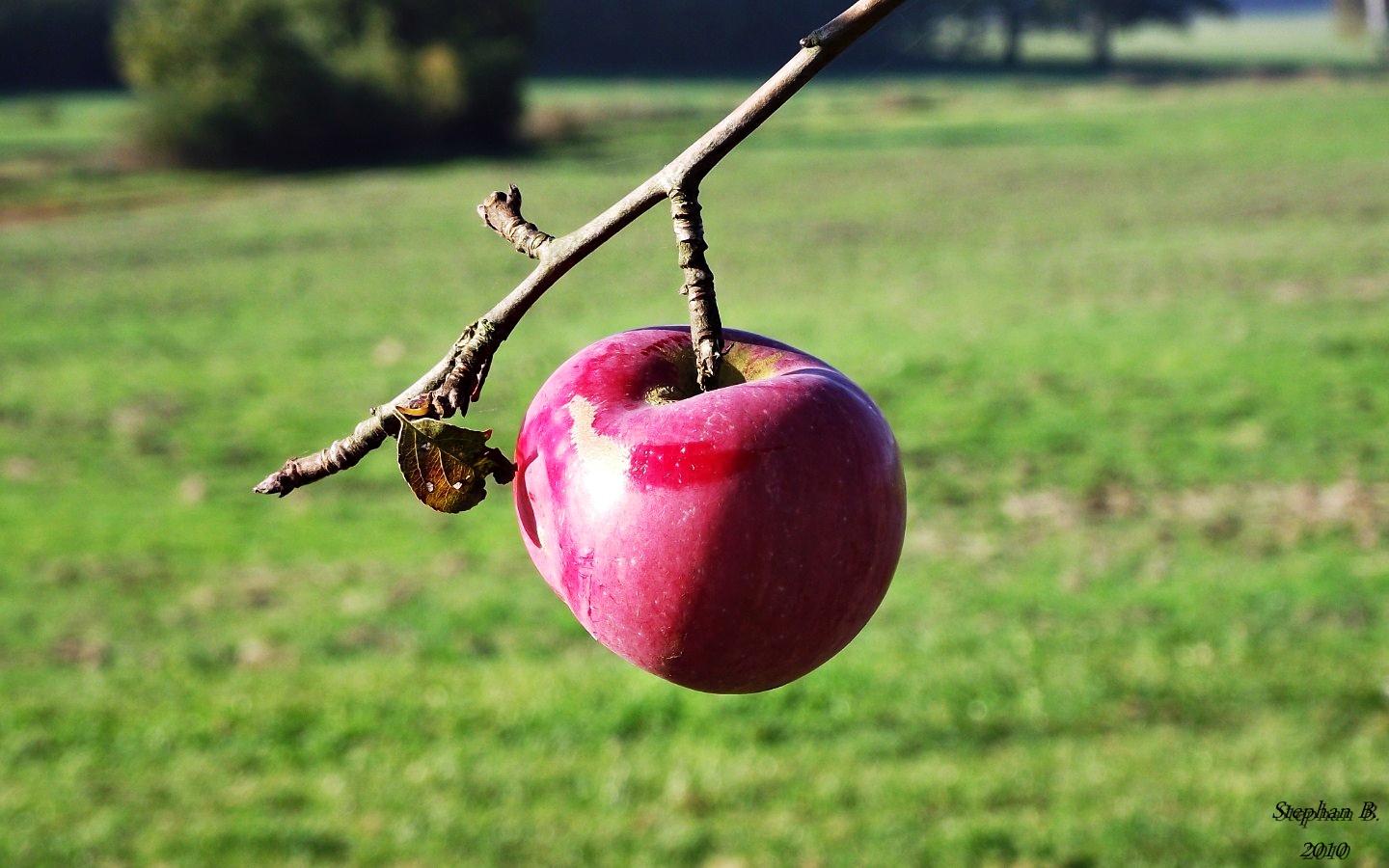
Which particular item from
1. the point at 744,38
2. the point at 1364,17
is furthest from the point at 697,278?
the point at 1364,17

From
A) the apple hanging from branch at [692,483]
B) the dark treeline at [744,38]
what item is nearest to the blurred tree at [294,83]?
the dark treeline at [744,38]

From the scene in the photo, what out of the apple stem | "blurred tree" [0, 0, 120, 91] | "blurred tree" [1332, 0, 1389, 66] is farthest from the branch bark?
"blurred tree" [0, 0, 120, 91]

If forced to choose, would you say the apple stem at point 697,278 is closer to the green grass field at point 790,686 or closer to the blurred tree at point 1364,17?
the green grass field at point 790,686

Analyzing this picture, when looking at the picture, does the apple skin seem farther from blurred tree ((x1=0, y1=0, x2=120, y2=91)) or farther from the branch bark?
blurred tree ((x1=0, y1=0, x2=120, y2=91))

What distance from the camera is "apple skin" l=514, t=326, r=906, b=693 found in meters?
0.96

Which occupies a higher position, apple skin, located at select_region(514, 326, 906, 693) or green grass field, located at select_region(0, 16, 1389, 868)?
apple skin, located at select_region(514, 326, 906, 693)

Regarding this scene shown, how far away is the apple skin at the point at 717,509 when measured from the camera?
96 cm

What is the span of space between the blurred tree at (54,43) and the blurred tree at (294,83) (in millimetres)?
18589

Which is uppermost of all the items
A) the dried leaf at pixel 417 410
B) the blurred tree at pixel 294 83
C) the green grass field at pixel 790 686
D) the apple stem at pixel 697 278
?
the apple stem at pixel 697 278

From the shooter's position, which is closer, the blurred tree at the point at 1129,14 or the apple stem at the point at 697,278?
the apple stem at the point at 697,278

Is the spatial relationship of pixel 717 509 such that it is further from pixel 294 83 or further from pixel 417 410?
pixel 294 83

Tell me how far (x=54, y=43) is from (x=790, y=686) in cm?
5037

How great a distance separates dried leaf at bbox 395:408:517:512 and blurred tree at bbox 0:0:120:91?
53367 mm

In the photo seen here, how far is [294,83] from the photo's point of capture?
31.2m
